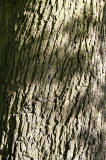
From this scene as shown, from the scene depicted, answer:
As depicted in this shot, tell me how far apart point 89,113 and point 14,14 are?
3.53 ft

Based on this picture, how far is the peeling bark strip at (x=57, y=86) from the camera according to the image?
6.61ft

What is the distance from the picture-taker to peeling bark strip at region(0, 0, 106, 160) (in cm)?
202

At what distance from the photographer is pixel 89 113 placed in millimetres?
2062

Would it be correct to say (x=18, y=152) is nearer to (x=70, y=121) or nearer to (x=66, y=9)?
(x=70, y=121)

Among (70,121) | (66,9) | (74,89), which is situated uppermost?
(66,9)

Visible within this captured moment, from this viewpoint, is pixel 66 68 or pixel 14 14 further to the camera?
pixel 14 14

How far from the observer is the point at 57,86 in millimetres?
2027

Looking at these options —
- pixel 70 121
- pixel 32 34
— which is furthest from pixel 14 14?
pixel 70 121

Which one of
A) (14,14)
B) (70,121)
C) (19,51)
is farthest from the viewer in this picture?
(14,14)

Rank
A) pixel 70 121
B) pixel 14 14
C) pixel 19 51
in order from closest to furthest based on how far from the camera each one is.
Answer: pixel 70 121 < pixel 19 51 < pixel 14 14

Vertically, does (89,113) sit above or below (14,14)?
below

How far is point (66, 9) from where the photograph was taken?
81.4 inches

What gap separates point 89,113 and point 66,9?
0.84 metres

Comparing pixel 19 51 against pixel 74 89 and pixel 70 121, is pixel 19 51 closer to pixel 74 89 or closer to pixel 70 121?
pixel 74 89
